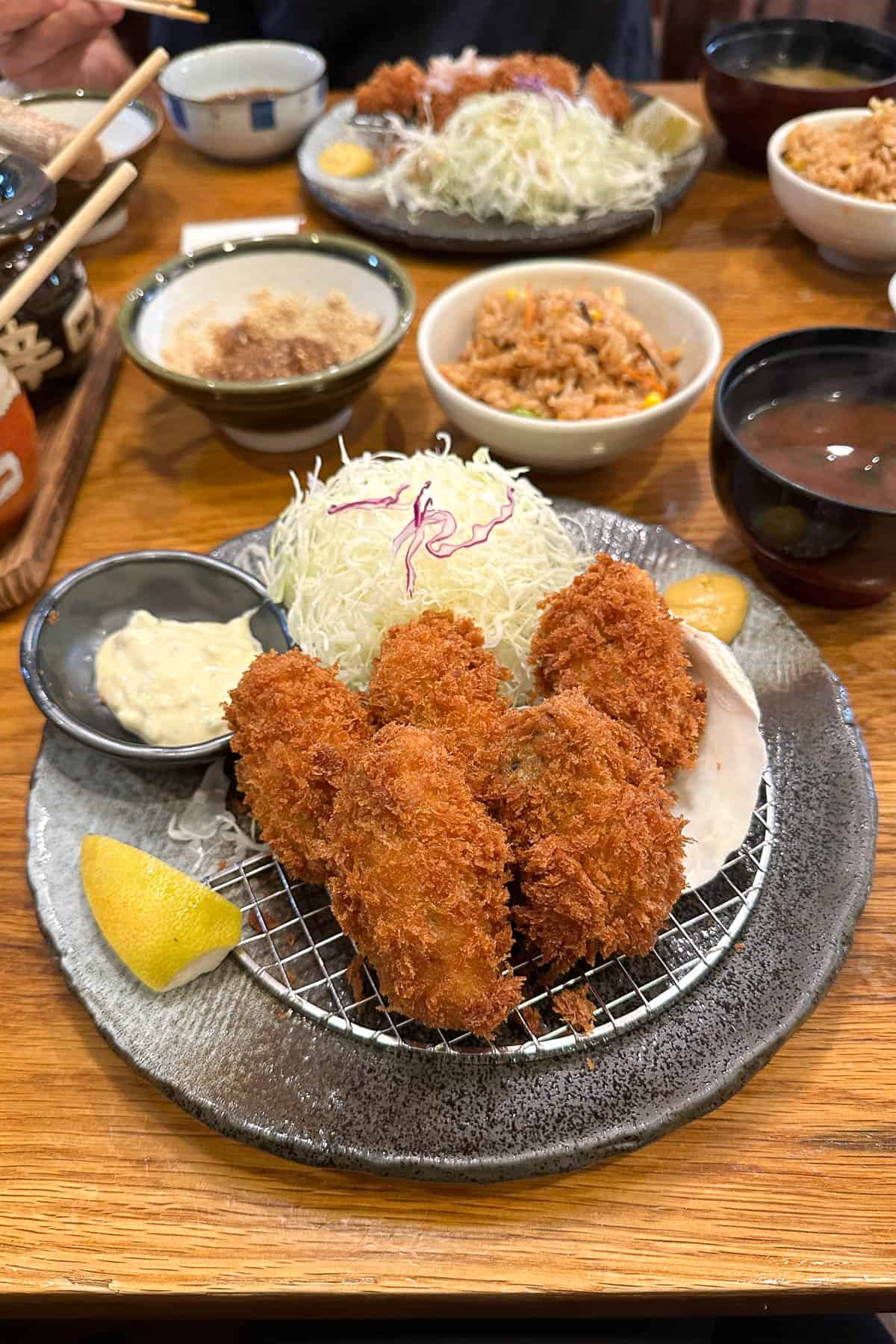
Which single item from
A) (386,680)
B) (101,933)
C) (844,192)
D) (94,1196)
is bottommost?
(94,1196)

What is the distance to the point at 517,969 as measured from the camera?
66.6 inches

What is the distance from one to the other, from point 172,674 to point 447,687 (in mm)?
642

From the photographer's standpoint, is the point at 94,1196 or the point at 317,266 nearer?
the point at 94,1196

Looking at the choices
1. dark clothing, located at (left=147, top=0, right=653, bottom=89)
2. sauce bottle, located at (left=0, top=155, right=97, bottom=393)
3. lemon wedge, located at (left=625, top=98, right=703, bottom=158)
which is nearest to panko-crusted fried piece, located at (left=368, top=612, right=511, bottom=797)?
sauce bottle, located at (left=0, top=155, right=97, bottom=393)

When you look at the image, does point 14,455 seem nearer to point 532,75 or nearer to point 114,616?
point 114,616

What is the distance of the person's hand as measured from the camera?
12.5 ft

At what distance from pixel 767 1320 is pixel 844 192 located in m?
3.41

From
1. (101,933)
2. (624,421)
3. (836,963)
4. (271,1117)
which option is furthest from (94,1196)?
(624,421)

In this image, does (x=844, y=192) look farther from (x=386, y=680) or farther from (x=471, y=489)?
(x=386, y=680)

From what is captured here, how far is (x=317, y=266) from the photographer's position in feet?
10.2

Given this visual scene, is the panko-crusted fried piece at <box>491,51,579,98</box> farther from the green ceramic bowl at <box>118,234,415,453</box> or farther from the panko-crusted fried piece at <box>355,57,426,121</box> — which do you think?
the green ceramic bowl at <box>118,234,415,453</box>

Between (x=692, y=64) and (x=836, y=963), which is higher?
(x=692, y=64)

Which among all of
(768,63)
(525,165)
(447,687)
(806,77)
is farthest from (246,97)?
(447,687)

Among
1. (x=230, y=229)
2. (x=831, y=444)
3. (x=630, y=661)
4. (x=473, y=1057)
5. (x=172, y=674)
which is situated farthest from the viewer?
(x=230, y=229)
